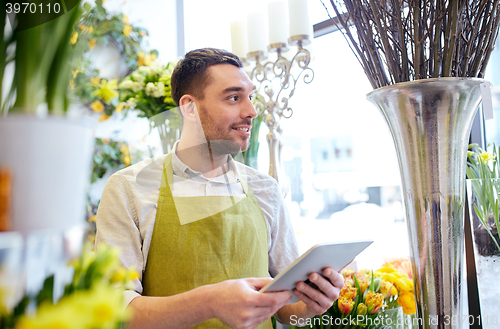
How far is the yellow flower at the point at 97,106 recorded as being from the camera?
231 mm

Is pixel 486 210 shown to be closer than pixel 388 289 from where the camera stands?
Yes

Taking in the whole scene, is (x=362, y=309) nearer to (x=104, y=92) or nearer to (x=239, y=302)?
(x=239, y=302)

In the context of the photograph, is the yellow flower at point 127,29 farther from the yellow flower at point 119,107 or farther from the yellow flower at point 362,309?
the yellow flower at point 362,309

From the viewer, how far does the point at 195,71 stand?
19.6 inches

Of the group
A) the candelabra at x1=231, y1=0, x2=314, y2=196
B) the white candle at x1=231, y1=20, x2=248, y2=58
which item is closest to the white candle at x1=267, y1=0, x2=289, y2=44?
the candelabra at x1=231, y1=0, x2=314, y2=196

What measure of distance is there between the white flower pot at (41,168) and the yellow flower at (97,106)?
3.3 inches

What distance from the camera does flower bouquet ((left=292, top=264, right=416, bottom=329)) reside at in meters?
0.86

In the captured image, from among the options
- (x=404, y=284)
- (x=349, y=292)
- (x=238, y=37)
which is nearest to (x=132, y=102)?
(x=238, y=37)

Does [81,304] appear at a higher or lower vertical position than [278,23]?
lower

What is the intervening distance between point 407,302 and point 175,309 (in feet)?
2.11

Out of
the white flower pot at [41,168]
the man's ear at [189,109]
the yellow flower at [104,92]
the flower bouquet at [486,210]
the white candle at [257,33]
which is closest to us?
the white flower pot at [41,168]

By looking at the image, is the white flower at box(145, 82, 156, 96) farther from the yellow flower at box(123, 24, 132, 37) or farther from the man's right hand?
the man's right hand

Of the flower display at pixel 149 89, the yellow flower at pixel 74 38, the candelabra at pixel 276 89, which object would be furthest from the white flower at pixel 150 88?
the candelabra at pixel 276 89

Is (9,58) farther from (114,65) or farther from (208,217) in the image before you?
(208,217)
